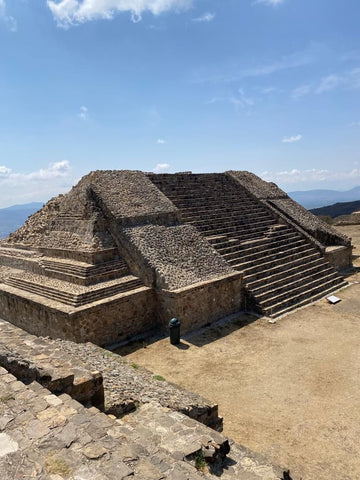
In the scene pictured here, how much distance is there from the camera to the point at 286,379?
8.74m

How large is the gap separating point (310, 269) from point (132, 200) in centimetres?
830

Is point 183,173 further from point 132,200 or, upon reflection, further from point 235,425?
point 235,425

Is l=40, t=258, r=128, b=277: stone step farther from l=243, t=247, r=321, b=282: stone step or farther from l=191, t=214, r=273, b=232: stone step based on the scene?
l=243, t=247, r=321, b=282: stone step

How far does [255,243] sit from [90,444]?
1328 cm

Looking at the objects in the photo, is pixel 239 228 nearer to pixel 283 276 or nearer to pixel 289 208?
pixel 283 276

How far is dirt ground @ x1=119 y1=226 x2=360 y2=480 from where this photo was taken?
6426 millimetres

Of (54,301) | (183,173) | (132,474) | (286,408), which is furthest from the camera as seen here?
(183,173)

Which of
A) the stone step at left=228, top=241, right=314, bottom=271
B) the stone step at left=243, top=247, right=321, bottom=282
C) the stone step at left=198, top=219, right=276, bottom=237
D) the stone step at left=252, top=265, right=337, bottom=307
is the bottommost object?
the stone step at left=252, top=265, right=337, bottom=307

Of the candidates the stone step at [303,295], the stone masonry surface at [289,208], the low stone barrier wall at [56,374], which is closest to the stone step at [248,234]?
the stone masonry surface at [289,208]

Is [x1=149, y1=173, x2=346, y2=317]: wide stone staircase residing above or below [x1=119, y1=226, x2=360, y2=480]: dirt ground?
above

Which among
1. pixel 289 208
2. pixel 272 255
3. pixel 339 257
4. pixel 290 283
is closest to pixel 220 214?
pixel 272 255

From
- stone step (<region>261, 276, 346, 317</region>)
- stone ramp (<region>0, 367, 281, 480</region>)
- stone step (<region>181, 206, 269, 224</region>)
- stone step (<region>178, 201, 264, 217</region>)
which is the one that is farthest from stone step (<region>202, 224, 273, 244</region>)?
stone ramp (<region>0, 367, 281, 480</region>)

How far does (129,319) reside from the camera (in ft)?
37.6

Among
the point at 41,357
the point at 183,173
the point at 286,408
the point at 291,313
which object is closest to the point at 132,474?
the point at 41,357
